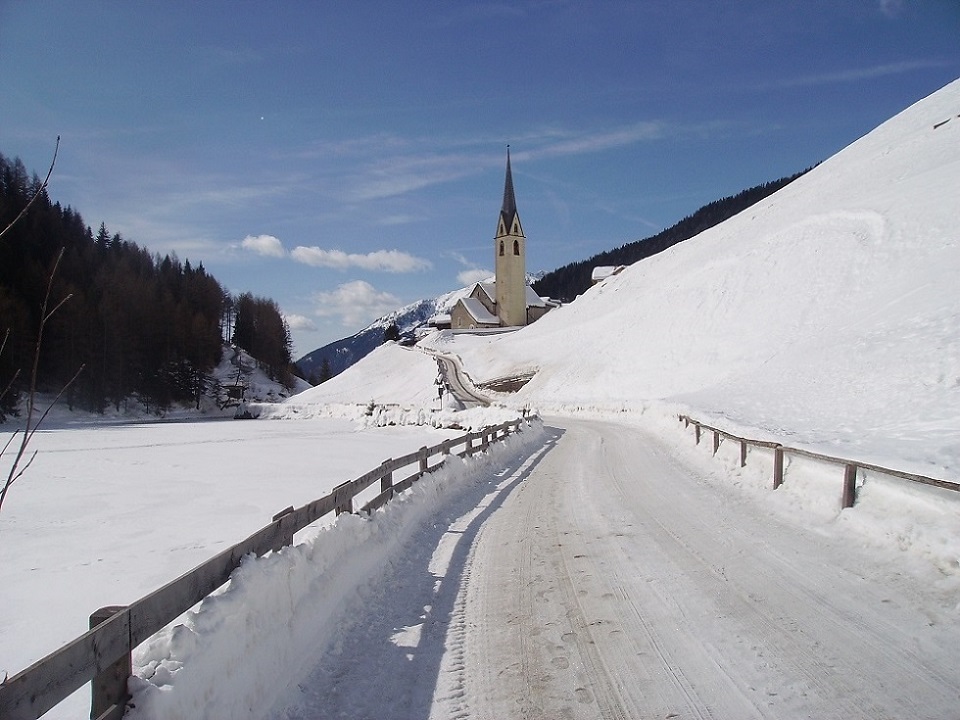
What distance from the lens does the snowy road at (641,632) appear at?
4.26m

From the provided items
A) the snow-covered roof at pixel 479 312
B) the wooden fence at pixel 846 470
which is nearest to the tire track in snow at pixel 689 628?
the wooden fence at pixel 846 470

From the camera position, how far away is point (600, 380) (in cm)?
5403

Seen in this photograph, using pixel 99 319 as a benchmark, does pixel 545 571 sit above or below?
below

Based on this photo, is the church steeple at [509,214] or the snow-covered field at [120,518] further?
the church steeple at [509,214]

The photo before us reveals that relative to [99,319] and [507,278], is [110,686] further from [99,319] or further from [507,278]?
[507,278]

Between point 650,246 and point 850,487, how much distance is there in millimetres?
197892

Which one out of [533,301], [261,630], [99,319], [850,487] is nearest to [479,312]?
[533,301]

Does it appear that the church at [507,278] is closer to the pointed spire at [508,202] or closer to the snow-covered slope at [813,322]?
the pointed spire at [508,202]

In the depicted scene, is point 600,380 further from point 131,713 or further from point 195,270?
point 195,270

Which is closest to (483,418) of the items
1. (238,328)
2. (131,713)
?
(131,713)

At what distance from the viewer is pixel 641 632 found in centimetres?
536

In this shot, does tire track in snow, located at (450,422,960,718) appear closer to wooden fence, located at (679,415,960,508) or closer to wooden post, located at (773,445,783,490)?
wooden fence, located at (679,415,960,508)

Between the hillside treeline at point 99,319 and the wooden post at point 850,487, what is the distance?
5347 centimetres

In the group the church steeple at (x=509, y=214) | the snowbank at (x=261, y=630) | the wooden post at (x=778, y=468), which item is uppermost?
the church steeple at (x=509, y=214)
